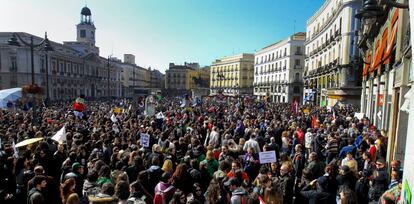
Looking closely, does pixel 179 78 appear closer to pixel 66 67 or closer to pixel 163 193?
pixel 66 67

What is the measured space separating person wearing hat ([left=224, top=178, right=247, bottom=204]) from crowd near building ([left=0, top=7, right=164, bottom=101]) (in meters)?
34.3

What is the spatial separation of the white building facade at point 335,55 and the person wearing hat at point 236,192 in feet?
96.8

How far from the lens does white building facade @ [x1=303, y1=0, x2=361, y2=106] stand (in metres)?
32.0

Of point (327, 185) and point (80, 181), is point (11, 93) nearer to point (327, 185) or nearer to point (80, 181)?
point (80, 181)

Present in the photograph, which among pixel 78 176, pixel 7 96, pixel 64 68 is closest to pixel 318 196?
pixel 78 176

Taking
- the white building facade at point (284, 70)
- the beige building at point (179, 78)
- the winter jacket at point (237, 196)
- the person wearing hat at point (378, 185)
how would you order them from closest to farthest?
the winter jacket at point (237, 196) < the person wearing hat at point (378, 185) < the white building facade at point (284, 70) < the beige building at point (179, 78)

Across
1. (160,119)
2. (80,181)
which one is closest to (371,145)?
(80,181)

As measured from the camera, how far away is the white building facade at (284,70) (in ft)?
199

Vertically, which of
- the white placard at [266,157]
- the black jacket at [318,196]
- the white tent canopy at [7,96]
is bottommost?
the black jacket at [318,196]

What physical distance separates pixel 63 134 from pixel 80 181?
4.30 m

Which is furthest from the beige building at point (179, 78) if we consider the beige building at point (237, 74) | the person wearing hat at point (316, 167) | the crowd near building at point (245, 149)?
the person wearing hat at point (316, 167)

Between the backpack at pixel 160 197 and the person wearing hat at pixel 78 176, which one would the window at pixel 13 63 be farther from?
the backpack at pixel 160 197

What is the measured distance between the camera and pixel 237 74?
8725 cm

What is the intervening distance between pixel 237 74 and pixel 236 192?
Result: 83.3 m
